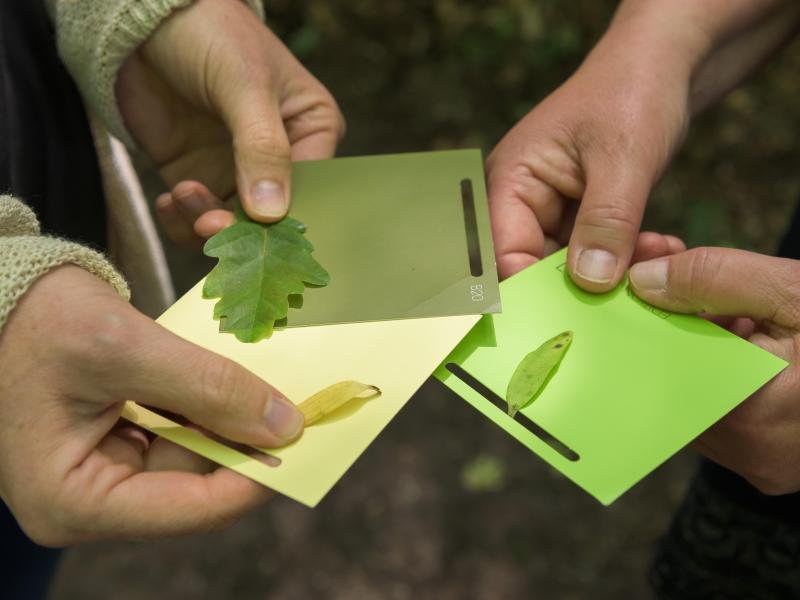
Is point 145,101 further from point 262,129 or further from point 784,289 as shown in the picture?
point 784,289

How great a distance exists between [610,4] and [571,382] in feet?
7.17

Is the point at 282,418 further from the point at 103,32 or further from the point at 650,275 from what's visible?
the point at 103,32

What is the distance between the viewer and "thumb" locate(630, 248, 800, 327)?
1048mm

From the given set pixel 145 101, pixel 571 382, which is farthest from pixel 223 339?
pixel 145 101

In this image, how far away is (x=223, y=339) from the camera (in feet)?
3.45

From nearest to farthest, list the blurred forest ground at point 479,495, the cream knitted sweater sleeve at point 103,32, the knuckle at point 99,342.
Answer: the knuckle at point 99,342
the cream knitted sweater sleeve at point 103,32
the blurred forest ground at point 479,495

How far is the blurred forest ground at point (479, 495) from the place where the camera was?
204 cm

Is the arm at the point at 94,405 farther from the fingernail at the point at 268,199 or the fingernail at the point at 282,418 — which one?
the fingernail at the point at 268,199

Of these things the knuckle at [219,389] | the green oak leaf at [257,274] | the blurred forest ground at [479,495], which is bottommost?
the blurred forest ground at [479,495]

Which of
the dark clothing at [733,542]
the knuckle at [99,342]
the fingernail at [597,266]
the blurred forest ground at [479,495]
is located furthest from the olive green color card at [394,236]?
the blurred forest ground at [479,495]

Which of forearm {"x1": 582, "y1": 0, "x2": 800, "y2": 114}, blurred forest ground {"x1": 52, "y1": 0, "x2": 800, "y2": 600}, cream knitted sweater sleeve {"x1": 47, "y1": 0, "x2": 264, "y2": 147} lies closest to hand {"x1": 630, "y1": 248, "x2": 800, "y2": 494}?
forearm {"x1": 582, "y1": 0, "x2": 800, "y2": 114}

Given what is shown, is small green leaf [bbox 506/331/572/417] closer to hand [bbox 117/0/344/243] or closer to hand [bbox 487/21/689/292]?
hand [bbox 487/21/689/292]

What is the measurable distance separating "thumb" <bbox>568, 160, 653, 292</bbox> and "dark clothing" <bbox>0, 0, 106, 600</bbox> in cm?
86

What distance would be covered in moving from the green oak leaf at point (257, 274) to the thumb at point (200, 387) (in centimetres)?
15
